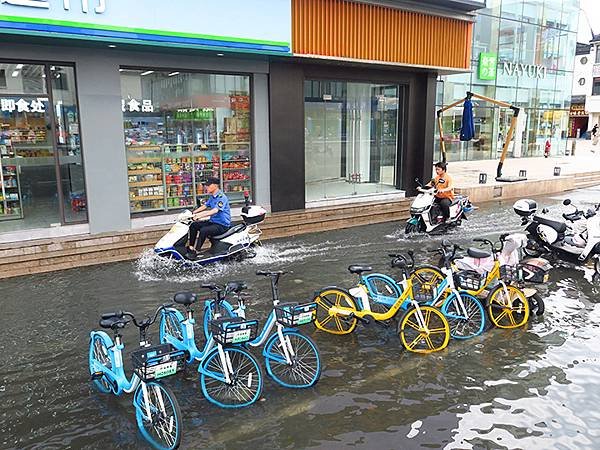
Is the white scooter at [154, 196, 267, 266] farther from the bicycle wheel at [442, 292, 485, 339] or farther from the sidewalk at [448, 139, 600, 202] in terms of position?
the sidewalk at [448, 139, 600, 202]

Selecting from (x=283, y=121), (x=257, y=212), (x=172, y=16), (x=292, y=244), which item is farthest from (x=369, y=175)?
(x=172, y=16)

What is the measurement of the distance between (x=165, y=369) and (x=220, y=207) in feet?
16.4

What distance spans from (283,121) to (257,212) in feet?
9.97

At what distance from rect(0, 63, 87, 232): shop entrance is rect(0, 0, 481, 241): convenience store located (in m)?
0.02

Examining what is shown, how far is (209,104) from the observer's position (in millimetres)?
10812

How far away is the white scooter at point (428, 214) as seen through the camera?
10367 mm

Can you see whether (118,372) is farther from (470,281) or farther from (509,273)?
(509,273)

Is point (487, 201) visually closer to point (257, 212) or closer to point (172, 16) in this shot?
point (257, 212)

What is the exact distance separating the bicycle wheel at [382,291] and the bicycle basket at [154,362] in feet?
8.51

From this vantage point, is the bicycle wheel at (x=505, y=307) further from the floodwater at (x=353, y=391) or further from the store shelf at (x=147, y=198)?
the store shelf at (x=147, y=198)

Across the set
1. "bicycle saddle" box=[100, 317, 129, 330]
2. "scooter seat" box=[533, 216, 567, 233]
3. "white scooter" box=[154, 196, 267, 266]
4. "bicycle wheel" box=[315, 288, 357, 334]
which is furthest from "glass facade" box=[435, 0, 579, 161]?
"bicycle saddle" box=[100, 317, 129, 330]

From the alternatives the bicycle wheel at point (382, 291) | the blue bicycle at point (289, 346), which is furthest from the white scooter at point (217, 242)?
the blue bicycle at point (289, 346)

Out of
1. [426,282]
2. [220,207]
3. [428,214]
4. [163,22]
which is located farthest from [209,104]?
[426,282]

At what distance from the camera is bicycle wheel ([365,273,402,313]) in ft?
18.4
